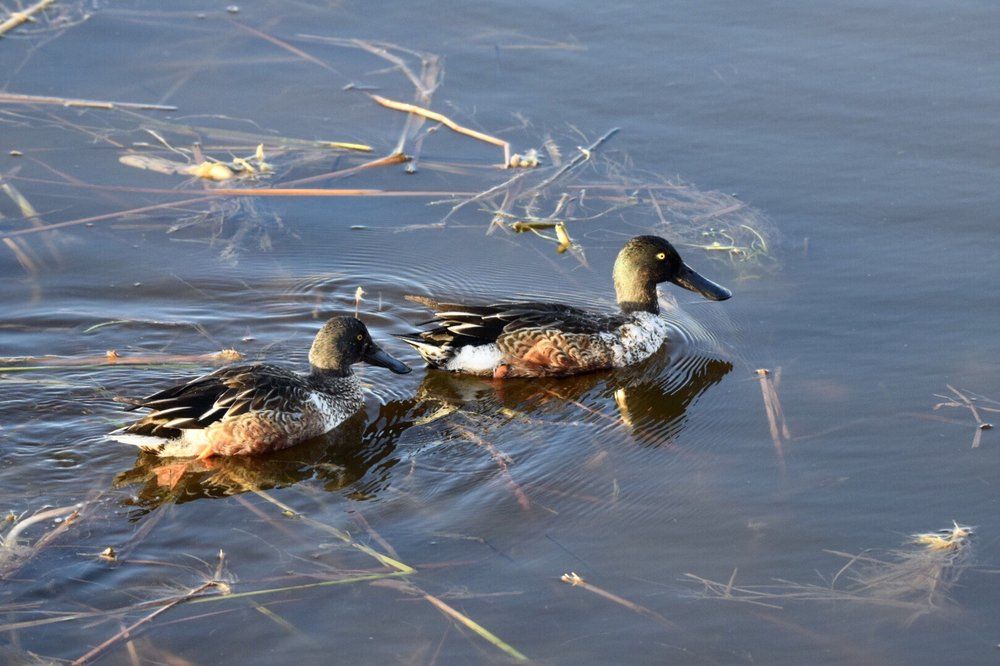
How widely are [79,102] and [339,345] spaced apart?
4352mm

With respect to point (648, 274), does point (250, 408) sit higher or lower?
lower

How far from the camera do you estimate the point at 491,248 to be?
376 inches

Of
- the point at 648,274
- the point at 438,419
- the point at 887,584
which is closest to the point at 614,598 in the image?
the point at 887,584

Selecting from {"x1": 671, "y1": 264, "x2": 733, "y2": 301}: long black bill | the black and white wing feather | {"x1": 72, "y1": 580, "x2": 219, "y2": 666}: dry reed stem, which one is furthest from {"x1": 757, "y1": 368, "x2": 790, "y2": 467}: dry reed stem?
{"x1": 72, "y1": 580, "x2": 219, "y2": 666}: dry reed stem

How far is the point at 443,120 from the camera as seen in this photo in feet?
35.9

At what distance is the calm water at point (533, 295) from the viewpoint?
5.90 meters

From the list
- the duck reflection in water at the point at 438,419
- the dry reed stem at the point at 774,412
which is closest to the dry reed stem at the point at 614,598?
the duck reflection in water at the point at 438,419

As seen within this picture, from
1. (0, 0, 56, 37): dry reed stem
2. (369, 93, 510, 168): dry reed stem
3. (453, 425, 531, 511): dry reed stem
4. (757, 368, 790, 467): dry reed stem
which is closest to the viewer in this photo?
(453, 425, 531, 511): dry reed stem

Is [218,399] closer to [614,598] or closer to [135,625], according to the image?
[135,625]

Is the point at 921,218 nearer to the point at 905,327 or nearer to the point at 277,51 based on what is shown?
the point at 905,327

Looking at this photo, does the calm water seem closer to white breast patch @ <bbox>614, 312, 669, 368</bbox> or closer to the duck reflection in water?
the duck reflection in water

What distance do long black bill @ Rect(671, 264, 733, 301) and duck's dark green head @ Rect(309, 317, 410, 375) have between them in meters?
2.13

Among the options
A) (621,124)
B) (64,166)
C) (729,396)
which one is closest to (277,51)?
(64,166)

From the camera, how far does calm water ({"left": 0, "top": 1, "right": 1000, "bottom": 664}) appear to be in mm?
5902
